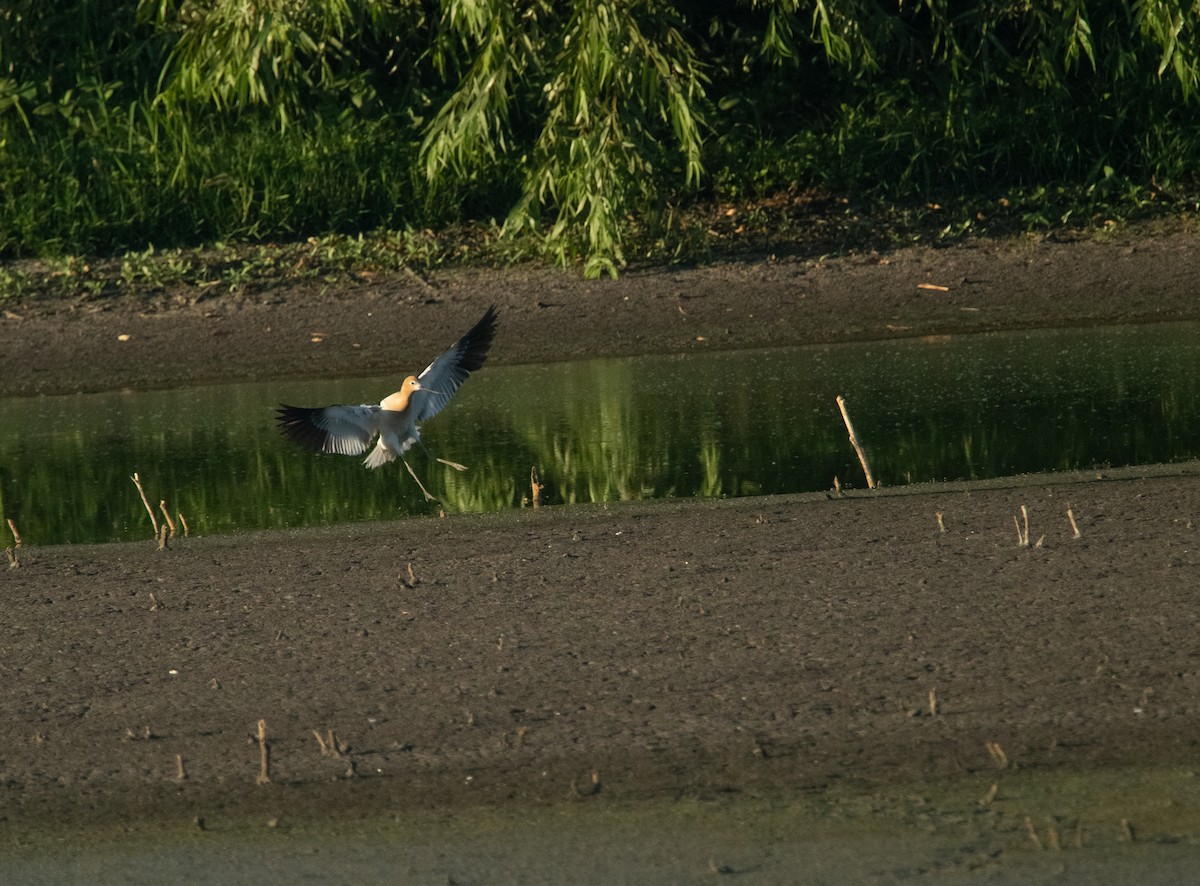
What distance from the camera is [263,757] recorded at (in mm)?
4164

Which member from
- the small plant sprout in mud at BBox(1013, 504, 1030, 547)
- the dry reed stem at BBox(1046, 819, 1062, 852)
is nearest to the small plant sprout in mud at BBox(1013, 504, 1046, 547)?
the small plant sprout in mud at BBox(1013, 504, 1030, 547)

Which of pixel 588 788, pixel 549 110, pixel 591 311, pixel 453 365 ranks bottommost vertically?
pixel 591 311

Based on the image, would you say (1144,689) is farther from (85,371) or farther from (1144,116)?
(1144,116)

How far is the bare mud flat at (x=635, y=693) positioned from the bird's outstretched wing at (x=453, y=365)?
127cm

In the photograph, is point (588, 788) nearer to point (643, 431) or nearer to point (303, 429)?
point (303, 429)

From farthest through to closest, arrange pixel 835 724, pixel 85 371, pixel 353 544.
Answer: pixel 85 371, pixel 353 544, pixel 835 724

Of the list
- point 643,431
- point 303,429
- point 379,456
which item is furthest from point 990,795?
point 643,431

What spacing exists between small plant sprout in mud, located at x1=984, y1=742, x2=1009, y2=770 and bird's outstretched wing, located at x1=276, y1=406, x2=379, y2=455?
349 cm

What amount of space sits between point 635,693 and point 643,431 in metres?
3.94

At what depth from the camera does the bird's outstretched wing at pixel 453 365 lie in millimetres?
7656

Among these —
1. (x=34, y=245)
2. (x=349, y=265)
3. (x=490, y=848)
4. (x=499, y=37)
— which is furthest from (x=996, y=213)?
(x=490, y=848)

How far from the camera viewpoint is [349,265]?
1157cm

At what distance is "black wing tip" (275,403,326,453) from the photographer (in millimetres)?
6918

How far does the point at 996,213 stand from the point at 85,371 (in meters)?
5.91
